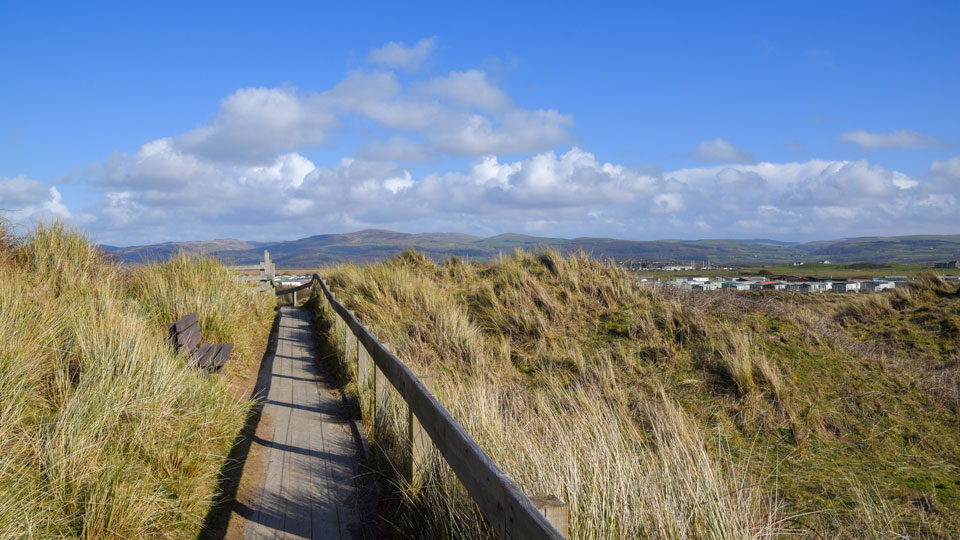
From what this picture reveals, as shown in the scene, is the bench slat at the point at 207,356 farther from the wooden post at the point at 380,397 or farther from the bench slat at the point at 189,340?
the wooden post at the point at 380,397

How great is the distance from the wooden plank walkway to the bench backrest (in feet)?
3.46

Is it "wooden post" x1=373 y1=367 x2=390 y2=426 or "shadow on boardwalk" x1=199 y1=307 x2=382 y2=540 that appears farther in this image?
"wooden post" x1=373 y1=367 x2=390 y2=426

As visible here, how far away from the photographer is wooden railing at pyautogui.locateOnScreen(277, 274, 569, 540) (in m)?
2.01

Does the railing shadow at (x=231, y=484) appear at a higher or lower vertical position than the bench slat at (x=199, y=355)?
lower

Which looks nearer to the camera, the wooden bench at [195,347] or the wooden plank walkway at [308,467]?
the wooden plank walkway at [308,467]

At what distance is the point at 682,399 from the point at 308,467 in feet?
18.5

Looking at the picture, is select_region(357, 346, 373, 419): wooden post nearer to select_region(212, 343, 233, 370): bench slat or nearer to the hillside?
the hillside

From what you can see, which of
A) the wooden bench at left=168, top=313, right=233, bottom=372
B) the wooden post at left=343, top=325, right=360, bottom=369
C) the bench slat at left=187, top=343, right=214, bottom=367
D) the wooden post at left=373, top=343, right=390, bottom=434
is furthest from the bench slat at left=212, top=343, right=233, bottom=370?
the wooden post at left=373, top=343, right=390, bottom=434

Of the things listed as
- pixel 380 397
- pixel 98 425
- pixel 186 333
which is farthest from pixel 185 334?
pixel 98 425

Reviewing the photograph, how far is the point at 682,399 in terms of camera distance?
8594 mm

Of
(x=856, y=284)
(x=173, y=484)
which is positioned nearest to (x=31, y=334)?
(x=173, y=484)

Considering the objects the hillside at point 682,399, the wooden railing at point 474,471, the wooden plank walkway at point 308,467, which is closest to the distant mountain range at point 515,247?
the hillside at point 682,399

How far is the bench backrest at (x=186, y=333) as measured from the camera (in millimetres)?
6691

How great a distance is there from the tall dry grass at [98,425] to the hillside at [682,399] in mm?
1443
